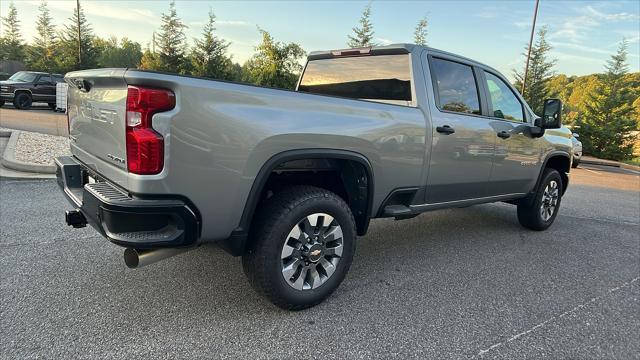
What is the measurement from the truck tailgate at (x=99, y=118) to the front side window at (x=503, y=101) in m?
3.56

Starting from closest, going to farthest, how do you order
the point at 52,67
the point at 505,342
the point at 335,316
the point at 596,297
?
the point at 505,342 → the point at 335,316 → the point at 596,297 → the point at 52,67

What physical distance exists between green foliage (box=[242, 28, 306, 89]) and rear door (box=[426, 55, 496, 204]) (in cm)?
1967

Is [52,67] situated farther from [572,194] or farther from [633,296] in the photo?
[633,296]

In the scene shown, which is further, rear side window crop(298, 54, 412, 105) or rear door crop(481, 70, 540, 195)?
rear door crop(481, 70, 540, 195)

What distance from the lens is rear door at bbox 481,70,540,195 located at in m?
4.30

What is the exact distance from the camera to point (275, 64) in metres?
23.5

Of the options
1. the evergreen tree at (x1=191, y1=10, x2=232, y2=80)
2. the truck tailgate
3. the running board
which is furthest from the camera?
the evergreen tree at (x1=191, y1=10, x2=232, y2=80)

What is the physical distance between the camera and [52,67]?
34.8 metres

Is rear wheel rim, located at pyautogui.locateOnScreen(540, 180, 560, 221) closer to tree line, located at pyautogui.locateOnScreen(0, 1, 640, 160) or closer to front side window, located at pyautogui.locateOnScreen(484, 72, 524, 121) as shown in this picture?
front side window, located at pyautogui.locateOnScreen(484, 72, 524, 121)

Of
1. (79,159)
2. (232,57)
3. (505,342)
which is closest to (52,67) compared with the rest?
(232,57)

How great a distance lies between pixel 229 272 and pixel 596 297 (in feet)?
10.0

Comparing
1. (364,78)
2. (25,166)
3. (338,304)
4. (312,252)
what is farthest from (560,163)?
(25,166)

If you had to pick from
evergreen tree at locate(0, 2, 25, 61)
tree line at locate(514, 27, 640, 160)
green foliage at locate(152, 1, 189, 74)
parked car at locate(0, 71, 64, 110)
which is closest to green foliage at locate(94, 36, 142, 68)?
evergreen tree at locate(0, 2, 25, 61)

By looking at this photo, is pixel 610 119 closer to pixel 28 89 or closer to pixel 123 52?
pixel 28 89
